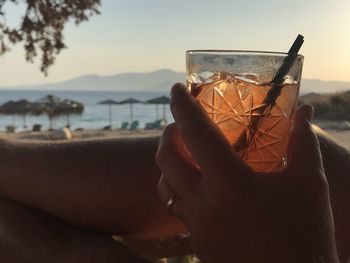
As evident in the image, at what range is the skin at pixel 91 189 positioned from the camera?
1322 mm

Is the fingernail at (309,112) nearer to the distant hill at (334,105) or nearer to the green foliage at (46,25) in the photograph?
the green foliage at (46,25)

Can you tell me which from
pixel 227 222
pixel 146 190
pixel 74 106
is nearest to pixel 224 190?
pixel 227 222

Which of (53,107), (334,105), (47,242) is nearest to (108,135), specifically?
(47,242)

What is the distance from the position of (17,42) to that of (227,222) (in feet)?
25.5

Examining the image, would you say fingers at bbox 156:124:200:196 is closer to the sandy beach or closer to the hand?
the hand

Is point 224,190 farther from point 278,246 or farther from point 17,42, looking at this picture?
point 17,42

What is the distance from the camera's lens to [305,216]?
799 mm

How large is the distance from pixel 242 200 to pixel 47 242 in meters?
0.60

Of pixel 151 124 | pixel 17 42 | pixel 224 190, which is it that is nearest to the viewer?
pixel 224 190

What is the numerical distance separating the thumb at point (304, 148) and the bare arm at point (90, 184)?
0.55 m

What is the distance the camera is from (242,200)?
30.4 inches

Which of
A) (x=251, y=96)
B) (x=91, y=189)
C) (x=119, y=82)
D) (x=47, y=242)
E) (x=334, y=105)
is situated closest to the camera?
(x=251, y=96)

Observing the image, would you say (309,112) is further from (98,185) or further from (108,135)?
(108,135)

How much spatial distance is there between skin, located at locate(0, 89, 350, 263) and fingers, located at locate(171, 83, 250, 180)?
1.80 ft
